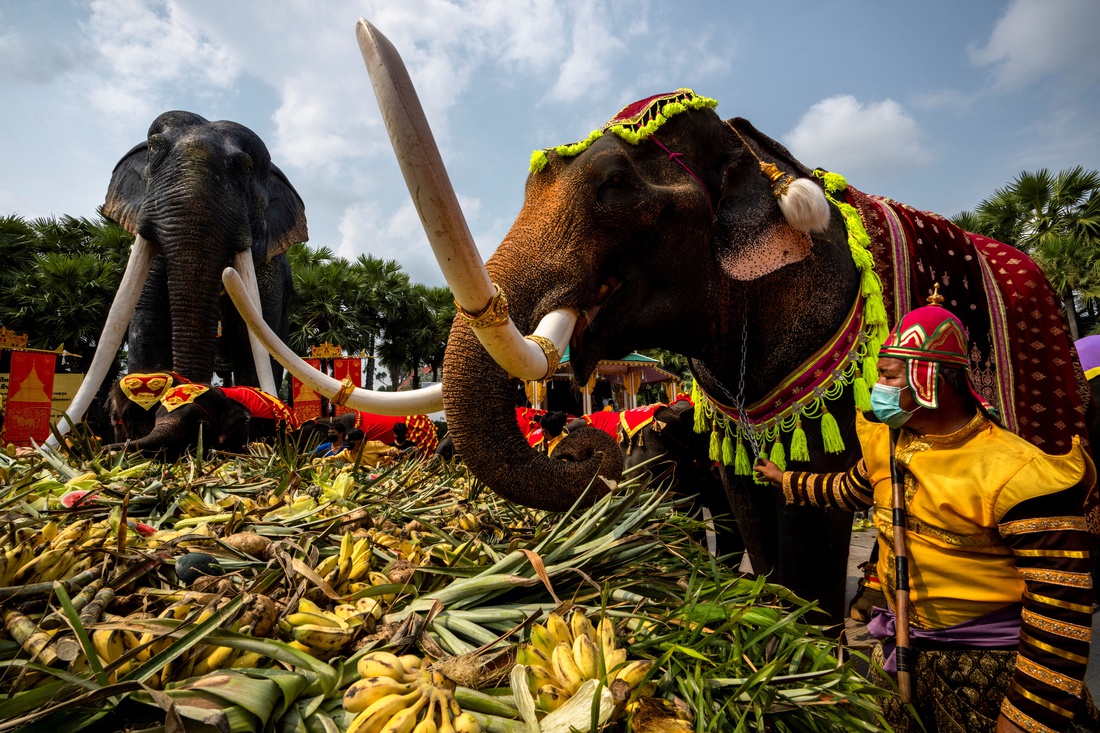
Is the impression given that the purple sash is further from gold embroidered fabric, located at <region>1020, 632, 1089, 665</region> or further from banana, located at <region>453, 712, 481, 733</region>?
banana, located at <region>453, 712, 481, 733</region>

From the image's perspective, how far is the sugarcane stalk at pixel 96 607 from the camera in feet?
3.49

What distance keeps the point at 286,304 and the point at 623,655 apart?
863 cm

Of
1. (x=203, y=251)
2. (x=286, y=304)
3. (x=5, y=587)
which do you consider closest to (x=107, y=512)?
(x=5, y=587)

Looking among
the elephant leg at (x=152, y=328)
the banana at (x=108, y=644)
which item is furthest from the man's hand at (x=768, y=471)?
the elephant leg at (x=152, y=328)

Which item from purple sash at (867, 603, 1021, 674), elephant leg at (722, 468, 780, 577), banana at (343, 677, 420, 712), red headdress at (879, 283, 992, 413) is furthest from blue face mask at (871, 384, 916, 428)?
banana at (343, 677, 420, 712)

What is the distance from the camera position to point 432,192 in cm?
161

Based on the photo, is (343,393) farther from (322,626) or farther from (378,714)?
(378,714)

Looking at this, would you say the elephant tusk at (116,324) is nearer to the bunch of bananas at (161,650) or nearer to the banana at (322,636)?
the bunch of bananas at (161,650)

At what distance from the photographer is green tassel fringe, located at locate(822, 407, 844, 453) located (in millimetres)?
2314

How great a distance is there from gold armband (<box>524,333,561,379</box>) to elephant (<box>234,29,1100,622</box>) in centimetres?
5

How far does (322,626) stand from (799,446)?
6.08ft

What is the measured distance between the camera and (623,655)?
0.99 metres

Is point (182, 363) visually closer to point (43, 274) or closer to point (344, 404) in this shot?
point (344, 404)

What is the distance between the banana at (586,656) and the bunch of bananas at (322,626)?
0.39 meters
